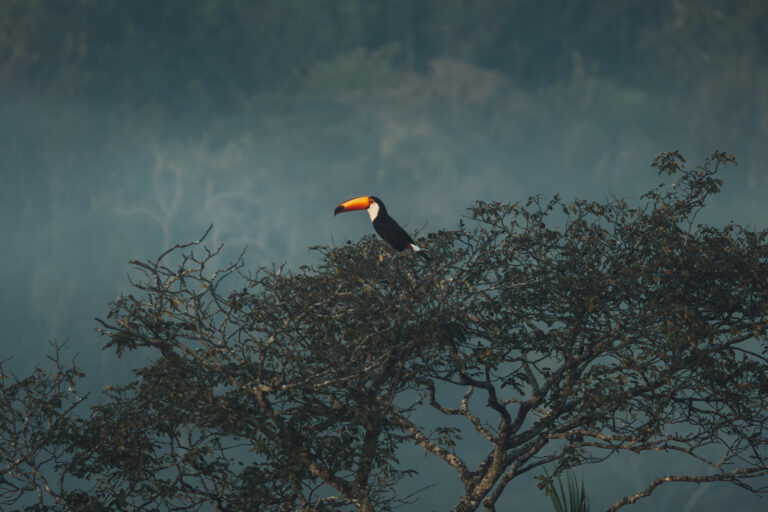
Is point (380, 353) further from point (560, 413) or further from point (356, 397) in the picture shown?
point (560, 413)

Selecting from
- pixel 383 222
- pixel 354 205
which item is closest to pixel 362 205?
pixel 354 205

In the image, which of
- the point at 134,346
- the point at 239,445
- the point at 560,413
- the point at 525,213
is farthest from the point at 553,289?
the point at 134,346

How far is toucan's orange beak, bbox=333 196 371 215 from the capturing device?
19531 millimetres

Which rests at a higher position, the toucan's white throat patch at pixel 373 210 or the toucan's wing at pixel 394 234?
the toucan's white throat patch at pixel 373 210

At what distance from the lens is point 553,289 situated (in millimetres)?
13688

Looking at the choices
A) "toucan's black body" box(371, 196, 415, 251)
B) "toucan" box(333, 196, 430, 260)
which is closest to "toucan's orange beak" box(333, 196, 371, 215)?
"toucan" box(333, 196, 430, 260)

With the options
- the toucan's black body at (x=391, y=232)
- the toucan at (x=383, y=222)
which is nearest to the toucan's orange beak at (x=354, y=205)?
the toucan at (x=383, y=222)

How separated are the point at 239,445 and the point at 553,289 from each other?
6370 millimetres

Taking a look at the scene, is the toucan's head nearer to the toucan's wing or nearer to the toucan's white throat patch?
the toucan's white throat patch

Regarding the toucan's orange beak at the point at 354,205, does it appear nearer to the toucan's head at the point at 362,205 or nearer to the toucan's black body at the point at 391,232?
the toucan's head at the point at 362,205

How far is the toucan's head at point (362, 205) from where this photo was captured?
62.5ft

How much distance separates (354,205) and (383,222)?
253 cm

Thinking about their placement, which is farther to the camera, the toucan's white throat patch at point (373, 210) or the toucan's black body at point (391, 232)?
the toucan's white throat patch at point (373, 210)

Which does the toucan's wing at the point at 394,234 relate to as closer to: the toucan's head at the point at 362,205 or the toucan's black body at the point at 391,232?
the toucan's black body at the point at 391,232
